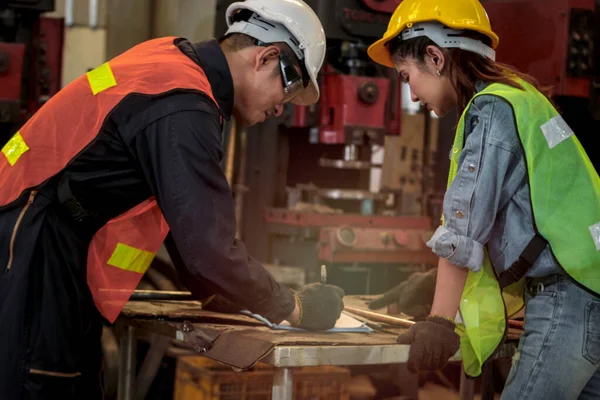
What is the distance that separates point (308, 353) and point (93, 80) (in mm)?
A: 776

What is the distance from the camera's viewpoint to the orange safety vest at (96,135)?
1.80 m

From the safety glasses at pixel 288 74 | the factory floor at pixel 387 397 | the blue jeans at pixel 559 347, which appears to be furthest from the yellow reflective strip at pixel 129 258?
the factory floor at pixel 387 397

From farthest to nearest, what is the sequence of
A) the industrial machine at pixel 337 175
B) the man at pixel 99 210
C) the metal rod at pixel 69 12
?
the metal rod at pixel 69 12 → the industrial machine at pixel 337 175 → the man at pixel 99 210

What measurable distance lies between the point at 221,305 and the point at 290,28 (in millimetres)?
776

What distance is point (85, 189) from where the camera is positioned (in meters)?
1.79

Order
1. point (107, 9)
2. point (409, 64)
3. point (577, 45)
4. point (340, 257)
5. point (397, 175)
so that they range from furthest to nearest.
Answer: point (397, 175) → point (107, 9) → point (340, 257) → point (577, 45) → point (409, 64)

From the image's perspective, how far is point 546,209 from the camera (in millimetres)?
1688

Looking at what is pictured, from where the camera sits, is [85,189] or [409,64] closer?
[85,189]

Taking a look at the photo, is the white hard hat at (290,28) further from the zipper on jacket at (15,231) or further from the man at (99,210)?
the zipper on jacket at (15,231)

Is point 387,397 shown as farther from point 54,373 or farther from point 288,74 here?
point 54,373

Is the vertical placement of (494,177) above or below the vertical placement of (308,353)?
above

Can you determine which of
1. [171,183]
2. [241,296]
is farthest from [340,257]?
[171,183]

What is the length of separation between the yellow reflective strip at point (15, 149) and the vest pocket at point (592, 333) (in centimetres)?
124

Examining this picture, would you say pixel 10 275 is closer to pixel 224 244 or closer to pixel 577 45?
pixel 224 244
